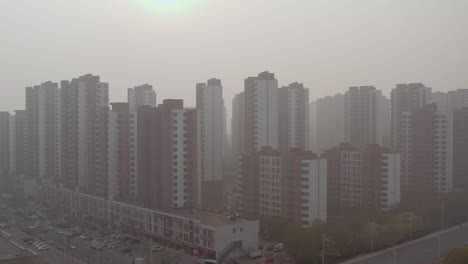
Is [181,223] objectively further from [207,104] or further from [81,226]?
[207,104]

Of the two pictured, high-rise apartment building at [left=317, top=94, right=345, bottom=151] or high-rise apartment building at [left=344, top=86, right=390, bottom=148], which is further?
high-rise apartment building at [left=317, top=94, right=345, bottom=151]

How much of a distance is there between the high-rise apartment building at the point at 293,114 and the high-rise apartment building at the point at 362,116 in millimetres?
3445

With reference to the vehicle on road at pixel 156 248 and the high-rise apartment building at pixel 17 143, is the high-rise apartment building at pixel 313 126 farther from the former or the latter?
the vehicle on road at pixel 156 248

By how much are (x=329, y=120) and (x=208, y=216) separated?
2134cm

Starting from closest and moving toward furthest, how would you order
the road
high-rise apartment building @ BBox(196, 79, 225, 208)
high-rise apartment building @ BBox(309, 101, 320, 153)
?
the road
high-rise apartment building @ BBox(196, 79, 225, 208)
high-rise apartment building @ BBox(309, 101, 320, 153)

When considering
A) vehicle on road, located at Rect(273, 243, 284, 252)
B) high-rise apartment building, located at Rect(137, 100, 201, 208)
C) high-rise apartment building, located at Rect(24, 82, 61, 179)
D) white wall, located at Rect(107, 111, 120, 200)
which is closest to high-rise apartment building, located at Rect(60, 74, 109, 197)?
white wall, located at Rect(107, 111, 120, 200)

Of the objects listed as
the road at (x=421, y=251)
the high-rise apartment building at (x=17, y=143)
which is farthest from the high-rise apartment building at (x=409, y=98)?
the high-rise apartment building at (x=17, y=143)

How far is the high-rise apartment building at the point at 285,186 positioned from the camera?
13.4 m

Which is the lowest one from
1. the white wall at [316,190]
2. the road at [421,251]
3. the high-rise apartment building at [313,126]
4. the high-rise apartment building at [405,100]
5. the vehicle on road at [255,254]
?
the road at [421,251]

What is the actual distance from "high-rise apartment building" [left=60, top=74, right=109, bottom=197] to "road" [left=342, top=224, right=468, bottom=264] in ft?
32.4

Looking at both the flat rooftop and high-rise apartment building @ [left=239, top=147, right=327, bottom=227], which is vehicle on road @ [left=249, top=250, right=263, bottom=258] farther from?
high-rise apartment building @ [left=239, top=147, right=327, bottom=227]

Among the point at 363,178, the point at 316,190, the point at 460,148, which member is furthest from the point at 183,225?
the point at 460,148

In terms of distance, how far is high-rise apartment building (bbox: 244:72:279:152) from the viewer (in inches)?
758

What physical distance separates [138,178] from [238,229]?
463cm
